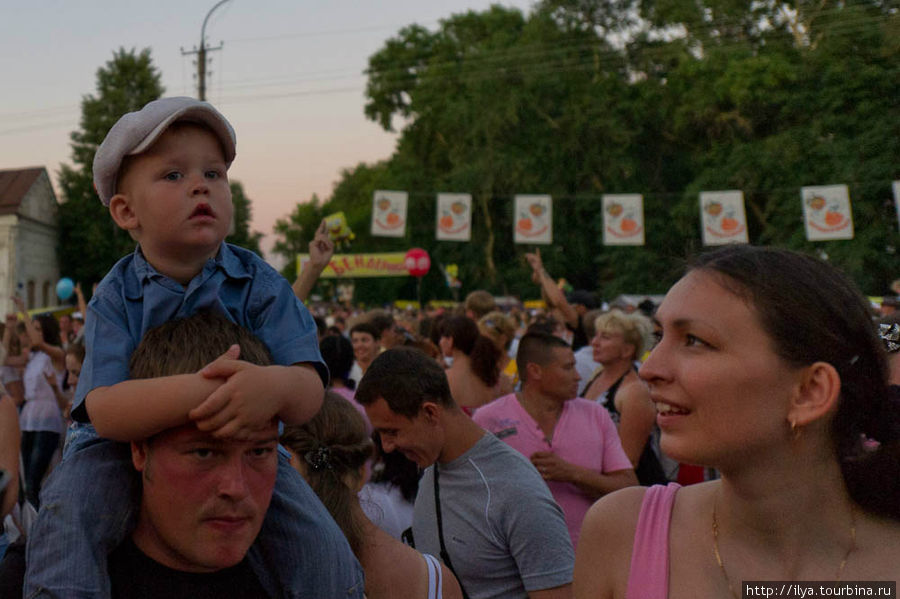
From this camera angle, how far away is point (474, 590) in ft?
11.9

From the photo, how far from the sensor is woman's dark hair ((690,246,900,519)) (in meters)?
1.94

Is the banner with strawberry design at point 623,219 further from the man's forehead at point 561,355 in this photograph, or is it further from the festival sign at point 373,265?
the man's forehead at point 561,355

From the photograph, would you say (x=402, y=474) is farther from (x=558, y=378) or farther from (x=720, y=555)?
(x=720, y=555)

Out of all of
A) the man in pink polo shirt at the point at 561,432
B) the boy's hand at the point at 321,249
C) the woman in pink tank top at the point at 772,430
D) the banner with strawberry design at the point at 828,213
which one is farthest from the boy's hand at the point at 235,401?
the banner with strawberry design at the point at 828,213

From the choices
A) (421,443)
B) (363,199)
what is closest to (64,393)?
(421,443)

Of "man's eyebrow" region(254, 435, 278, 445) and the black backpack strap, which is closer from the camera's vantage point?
"man's eyebrow" region(254, 435, 278, 445)

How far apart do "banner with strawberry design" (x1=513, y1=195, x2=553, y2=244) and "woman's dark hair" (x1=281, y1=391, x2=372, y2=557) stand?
2230 centimetres

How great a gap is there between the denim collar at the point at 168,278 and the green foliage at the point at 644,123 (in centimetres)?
3423

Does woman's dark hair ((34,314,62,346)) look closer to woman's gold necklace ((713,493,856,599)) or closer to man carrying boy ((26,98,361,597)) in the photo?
man carrying boy ((26,98,361,597))

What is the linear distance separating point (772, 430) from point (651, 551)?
391 millimetres

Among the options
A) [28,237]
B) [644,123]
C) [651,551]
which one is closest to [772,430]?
[651,551]

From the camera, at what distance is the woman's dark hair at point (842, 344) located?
6.35 feet

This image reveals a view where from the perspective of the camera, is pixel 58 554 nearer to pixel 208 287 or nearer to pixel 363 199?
pixel 208 287

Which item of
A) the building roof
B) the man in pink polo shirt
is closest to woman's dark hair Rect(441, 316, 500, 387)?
the man in pink polo shirt
